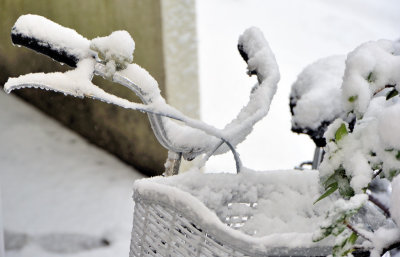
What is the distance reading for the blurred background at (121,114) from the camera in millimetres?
2137

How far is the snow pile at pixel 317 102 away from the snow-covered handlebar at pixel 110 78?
0.55ft

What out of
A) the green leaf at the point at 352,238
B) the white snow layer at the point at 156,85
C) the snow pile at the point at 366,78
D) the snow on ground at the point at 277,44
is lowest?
the green leaf at the point at 352,238

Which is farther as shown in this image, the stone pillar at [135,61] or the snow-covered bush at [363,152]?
the stone pillar at [135,61]

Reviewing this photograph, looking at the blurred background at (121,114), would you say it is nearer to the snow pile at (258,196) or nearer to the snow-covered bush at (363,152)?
the snow pile at (258,196)

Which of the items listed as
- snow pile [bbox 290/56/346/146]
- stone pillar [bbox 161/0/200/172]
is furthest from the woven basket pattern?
stone pillar [bbox 161/0/200/172]

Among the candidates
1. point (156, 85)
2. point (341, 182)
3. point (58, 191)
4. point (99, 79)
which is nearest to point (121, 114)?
point (99, 79)

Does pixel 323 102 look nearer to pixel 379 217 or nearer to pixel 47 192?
pixel 379 217

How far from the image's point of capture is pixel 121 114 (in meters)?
2.54

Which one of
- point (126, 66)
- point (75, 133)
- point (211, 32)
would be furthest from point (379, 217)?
point (211, 32)

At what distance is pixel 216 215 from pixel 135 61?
1.70m

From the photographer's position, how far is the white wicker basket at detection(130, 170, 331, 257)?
62 centimetres

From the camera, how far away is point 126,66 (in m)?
0.72

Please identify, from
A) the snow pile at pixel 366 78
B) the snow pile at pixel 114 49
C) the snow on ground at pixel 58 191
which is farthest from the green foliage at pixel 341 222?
the snow on ground at pixel 58 191

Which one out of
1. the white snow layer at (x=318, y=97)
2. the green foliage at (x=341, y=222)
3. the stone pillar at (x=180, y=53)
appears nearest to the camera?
the green foliage at (x=341, y=222)
